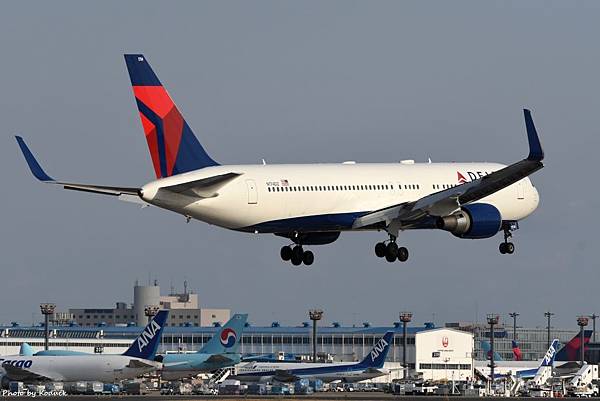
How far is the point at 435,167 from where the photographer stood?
275ft

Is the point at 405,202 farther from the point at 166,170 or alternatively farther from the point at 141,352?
the point at 141,352

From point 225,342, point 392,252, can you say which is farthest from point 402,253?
point 225,342

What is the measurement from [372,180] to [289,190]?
233 inches

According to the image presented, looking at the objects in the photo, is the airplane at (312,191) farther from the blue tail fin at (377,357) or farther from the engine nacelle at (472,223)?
the blue tail fin at (377,357)

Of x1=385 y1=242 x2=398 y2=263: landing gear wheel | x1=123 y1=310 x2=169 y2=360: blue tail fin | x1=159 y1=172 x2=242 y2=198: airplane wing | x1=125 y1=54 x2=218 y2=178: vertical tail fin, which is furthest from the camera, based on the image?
x1=123 y1=310 x2=169 y2=360: blue tail fin

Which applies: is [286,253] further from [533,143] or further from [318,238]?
[533,143]

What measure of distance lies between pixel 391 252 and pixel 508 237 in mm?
8455

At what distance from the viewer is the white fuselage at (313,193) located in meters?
75.5

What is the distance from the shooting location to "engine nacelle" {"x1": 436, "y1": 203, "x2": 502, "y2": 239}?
8088 cm

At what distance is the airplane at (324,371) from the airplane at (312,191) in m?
64.1

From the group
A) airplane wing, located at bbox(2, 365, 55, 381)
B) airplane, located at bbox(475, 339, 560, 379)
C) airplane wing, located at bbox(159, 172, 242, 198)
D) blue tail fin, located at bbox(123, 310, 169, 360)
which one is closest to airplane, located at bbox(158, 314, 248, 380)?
blue tail fin, located at bbox(123, 310, 169, 360)

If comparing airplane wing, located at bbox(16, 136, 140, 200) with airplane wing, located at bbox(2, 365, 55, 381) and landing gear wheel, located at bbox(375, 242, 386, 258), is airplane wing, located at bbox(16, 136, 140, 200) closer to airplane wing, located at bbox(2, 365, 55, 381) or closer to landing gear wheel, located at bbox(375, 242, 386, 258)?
landing gear wheel, located at bbox(375, 242, 386, 258)

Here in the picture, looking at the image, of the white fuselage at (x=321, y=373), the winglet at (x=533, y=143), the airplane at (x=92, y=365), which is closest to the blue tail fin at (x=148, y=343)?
the airplane at (x=92, y=365)

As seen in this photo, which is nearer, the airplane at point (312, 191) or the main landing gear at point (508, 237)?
the airplane at point (312, 191)
